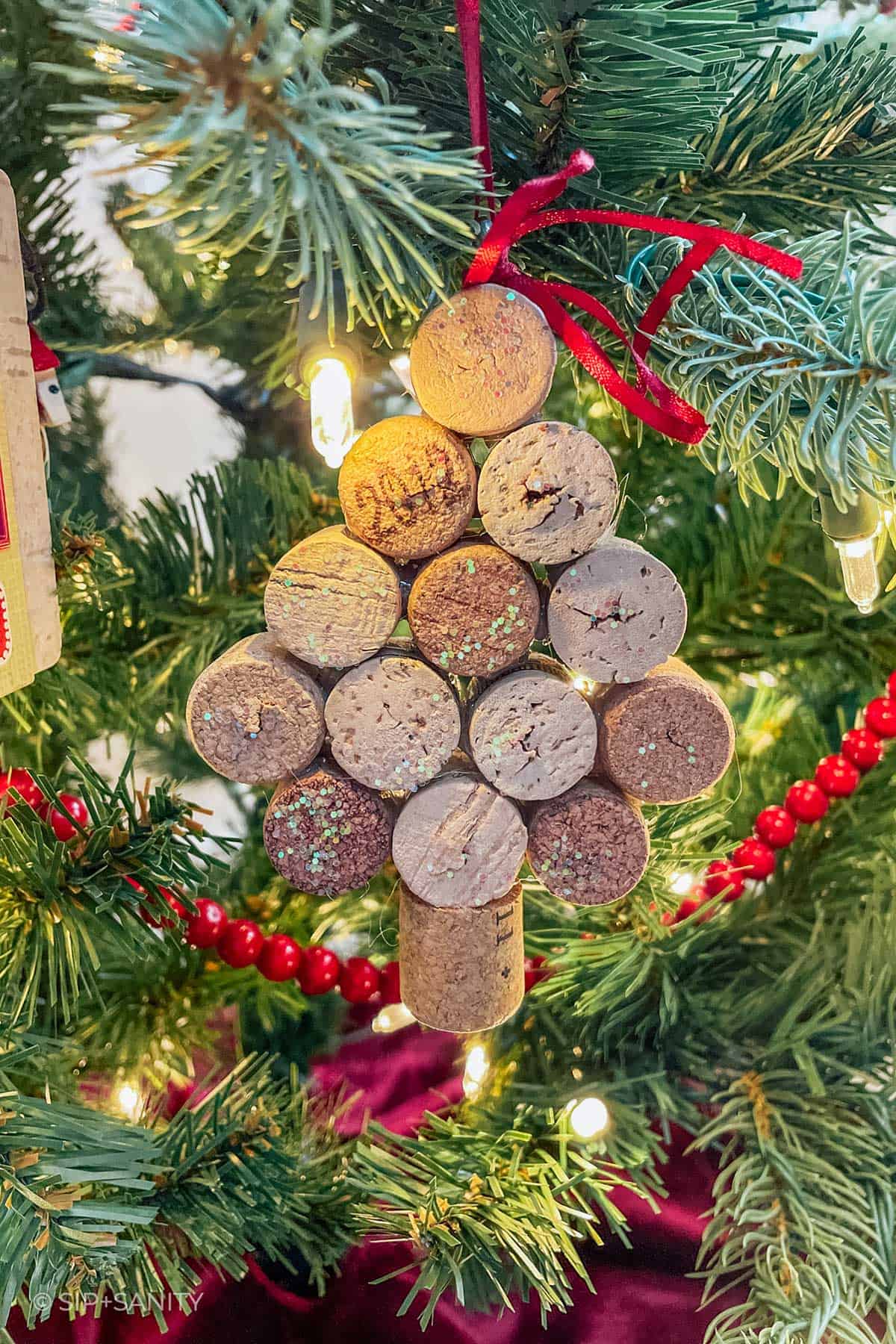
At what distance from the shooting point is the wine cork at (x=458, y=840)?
0.45 meters

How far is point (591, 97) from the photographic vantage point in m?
0.40

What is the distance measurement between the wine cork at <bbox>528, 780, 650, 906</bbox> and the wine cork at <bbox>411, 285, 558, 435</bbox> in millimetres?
176

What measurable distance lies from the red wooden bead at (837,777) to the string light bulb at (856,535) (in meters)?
0.22

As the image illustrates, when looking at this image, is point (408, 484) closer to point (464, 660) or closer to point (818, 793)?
point (464, 660)

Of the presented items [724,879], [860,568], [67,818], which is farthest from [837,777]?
[67,818]

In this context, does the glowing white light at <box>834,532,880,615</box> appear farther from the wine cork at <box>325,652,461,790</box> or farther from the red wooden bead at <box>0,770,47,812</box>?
the red wooden bead at <box>0,770,47,812</box>

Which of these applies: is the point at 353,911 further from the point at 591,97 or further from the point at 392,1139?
the point at 591,97

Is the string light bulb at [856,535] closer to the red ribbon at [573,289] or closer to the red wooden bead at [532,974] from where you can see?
the red ribbon at [573,289]

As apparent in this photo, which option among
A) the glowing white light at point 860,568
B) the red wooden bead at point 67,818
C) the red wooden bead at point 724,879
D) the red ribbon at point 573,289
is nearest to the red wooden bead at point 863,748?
the red wooden bead at point 724,879

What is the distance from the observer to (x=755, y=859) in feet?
2.11

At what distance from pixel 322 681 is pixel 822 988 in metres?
0.38

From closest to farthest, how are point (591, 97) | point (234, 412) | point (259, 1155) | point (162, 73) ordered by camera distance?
point (162, 73)
point (591, 97)
point (259, 1155)
point (234, 412)

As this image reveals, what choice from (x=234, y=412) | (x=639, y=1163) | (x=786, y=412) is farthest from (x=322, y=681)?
(x=234, y=412)

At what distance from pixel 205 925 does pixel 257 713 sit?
7.8 inches
